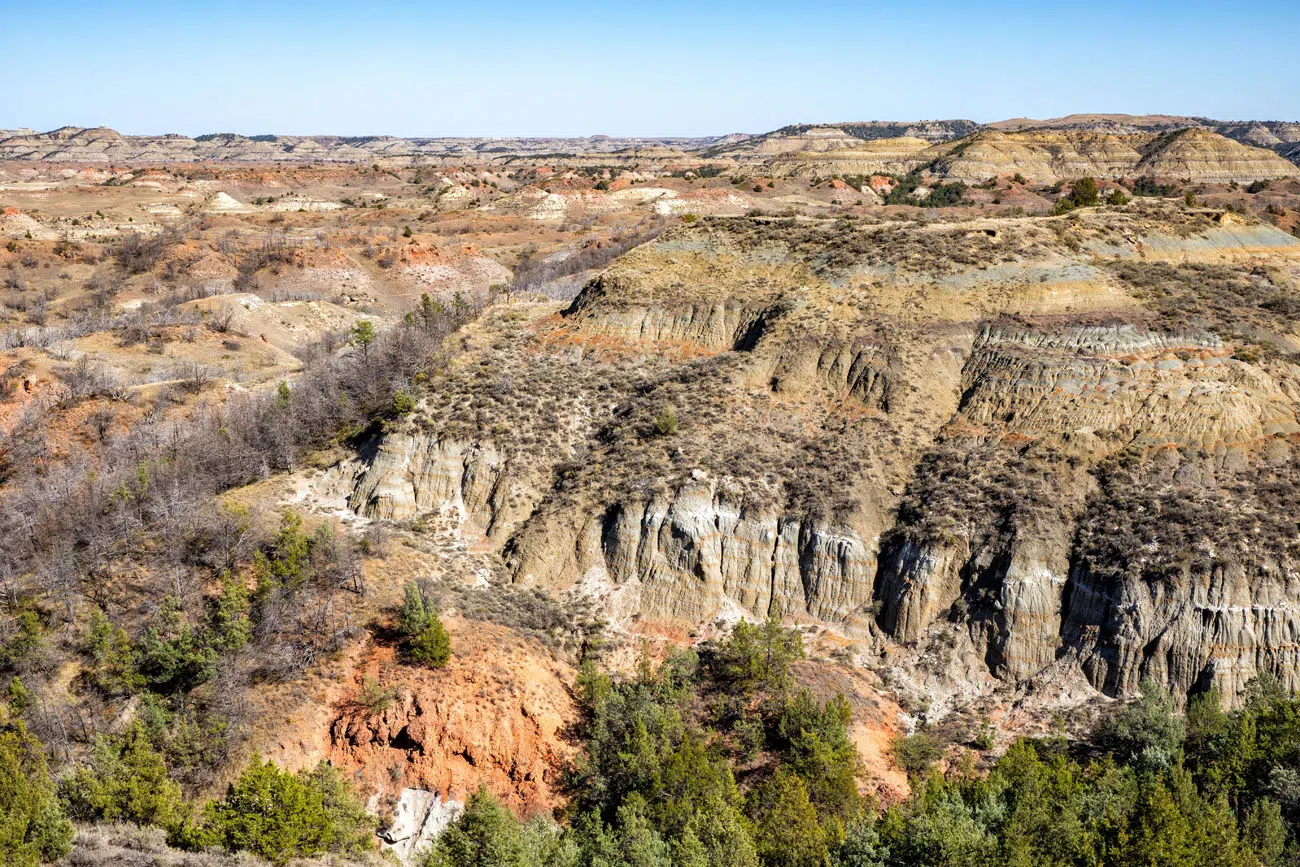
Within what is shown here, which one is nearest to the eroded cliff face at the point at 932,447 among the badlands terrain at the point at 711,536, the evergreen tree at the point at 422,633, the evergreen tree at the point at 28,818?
the badlands terrain at the point at 711,536

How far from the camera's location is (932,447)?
30672 mm

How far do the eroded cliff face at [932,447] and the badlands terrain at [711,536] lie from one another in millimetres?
147

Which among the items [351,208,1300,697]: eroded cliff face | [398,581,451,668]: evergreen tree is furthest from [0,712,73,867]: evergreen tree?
[351,208,1300,697]: eroded cliff face

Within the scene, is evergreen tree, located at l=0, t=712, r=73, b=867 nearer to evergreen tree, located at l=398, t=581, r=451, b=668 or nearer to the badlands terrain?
the badlands terrain

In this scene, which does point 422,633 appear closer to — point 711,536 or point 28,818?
point 28,818

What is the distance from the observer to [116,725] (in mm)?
21344

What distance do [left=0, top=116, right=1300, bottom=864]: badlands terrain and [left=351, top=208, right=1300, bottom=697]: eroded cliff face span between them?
5.8 inches

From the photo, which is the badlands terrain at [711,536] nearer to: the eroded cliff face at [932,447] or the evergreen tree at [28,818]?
the eroded cliff face at [932,447]

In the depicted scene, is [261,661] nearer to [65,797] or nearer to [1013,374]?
[65,797]

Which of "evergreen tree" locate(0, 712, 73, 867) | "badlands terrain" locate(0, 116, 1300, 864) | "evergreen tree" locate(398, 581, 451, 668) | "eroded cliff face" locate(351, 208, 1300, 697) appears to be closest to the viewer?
"evergreen tree" locate(0, 712, 73, 867)

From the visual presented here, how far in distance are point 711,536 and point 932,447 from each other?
956cm

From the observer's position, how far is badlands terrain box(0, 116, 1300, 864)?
72.2ft

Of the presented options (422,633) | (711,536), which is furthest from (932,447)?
(422,633)

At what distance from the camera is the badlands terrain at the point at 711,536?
22.0 metres
